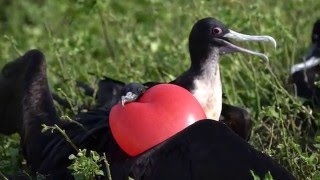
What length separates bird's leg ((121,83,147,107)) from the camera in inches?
170

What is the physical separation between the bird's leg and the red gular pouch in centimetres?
10

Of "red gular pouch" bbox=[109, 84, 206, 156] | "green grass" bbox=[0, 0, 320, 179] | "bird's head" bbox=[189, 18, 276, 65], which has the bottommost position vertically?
"green grass" bbox=[0, 0, 320, 179]

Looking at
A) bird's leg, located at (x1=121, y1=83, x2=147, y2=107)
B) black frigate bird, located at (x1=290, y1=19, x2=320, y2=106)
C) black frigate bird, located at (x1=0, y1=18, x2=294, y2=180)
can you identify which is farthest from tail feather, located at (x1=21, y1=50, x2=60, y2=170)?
black frigate bird, located at (x1=290, y1=19, x2=320, y2=106)

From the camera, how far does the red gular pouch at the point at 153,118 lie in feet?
13.4

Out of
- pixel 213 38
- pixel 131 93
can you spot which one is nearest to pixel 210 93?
pixel 213 38

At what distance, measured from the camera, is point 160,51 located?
661cm

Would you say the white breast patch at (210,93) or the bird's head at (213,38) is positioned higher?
the bird's head at (213,38)

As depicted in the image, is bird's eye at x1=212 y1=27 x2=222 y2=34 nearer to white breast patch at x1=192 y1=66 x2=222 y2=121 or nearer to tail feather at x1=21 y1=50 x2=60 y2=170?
white breast patch at x1=192 y1=66 x2=222 y2=121

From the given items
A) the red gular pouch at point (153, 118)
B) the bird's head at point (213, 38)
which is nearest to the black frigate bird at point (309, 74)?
the bird's head at point (213, 38)

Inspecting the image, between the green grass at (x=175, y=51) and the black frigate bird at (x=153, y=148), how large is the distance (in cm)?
17

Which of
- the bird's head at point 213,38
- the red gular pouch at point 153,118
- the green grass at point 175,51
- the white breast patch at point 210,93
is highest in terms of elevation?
the red gular pouch at point 153,118

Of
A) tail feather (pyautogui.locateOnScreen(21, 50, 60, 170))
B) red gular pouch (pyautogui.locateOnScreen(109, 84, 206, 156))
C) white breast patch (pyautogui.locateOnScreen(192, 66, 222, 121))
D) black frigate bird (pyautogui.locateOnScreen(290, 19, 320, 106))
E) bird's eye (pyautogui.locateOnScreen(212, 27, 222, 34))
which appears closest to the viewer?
red gular pouch (pyautogui.locateOnScreen(109, 84, 206, 156))

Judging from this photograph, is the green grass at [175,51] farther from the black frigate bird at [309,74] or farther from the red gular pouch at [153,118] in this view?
the red gular pouch at [153,118]

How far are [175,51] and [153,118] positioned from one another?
89.3 inches
